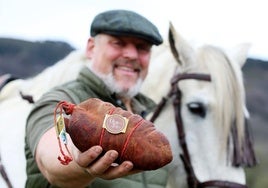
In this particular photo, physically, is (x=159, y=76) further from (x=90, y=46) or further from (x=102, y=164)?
(x=102, y=164)

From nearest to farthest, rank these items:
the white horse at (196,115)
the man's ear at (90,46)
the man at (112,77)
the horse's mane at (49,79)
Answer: the man at (112,77)
the man's ear at (90,46)
the white horse at (196,115)
the horse's mane at (49,79)

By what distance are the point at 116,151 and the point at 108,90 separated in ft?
4.03

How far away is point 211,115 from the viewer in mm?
4590

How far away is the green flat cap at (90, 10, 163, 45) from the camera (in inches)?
137

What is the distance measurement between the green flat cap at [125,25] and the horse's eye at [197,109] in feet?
3.30

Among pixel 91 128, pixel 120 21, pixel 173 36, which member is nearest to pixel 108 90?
pixel 120 21

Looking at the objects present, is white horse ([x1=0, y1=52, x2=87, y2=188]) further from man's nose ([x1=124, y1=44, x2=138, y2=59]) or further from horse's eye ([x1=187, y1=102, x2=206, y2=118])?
man's nose ([x1=124, y1=44, x2=138, y2=59])

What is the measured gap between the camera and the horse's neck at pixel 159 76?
4996 millimetres

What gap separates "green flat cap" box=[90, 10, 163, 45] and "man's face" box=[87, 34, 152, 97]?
3cm

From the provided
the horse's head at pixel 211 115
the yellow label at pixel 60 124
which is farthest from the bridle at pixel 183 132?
the yellow label at pixel 60 124

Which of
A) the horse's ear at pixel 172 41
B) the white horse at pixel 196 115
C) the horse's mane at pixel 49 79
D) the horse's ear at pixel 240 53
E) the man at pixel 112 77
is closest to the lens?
the man at pixel 112 77

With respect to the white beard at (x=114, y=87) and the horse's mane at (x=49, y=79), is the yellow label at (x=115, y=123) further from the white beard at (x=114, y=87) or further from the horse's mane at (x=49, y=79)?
the horse's mane at (x=49, y=79)

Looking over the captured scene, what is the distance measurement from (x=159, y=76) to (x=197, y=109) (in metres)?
0.55

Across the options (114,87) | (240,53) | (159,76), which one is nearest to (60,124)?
(114,87)
